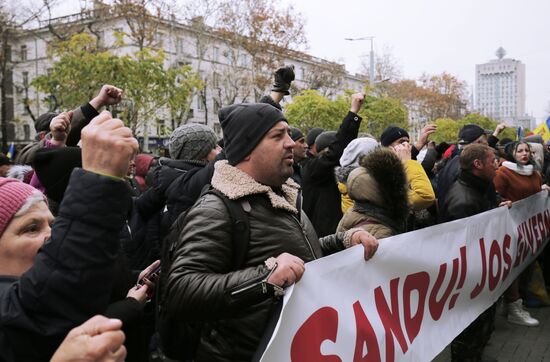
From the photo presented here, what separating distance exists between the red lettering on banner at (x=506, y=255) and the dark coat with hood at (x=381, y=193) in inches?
68.8

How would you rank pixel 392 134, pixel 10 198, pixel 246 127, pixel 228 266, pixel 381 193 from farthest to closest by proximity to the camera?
pixel 392 134 → pixel 381 193 → pixel 246 127 → pixel 228 266 → pixel 10 198

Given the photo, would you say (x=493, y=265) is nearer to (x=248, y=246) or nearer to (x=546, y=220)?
(x=546, y=220)

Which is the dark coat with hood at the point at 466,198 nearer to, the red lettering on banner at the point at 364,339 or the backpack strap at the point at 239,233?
the red lettering on banner at the point at 364,339

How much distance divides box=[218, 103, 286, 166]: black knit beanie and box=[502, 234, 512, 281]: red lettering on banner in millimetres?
2975

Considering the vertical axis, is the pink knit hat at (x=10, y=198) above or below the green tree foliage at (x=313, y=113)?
below

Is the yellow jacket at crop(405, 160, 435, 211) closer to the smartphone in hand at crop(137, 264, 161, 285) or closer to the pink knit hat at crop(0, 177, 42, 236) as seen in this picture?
the smartphone in hand at crop(137, 264, 161, 285)

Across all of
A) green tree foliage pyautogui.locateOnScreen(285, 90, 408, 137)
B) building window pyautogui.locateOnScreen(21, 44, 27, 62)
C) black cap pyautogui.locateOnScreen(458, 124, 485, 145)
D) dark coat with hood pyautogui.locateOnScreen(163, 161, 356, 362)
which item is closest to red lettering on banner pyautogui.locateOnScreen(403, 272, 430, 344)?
dark coat with hood pyautogui.locateOnScreen(163, 161, 356, 362)

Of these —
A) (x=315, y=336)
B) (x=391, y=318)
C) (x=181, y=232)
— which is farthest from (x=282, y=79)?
(x=315, y=336)

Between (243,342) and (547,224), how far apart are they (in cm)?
501

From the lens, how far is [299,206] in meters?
2.29

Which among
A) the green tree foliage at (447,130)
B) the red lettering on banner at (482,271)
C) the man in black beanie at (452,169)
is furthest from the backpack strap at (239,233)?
the green tree foliage at (447,130)

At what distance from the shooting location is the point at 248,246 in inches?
77.5

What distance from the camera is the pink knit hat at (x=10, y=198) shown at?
1445 mm

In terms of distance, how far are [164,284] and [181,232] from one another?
228 millimetres
